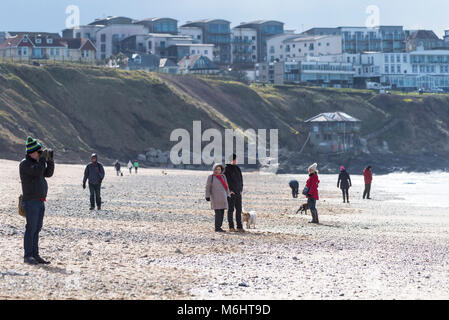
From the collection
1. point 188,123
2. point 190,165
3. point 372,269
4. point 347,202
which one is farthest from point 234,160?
point 188,123

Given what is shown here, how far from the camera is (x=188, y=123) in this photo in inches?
3142

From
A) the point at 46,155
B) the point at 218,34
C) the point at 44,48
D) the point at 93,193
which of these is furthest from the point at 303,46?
the point at 46,155

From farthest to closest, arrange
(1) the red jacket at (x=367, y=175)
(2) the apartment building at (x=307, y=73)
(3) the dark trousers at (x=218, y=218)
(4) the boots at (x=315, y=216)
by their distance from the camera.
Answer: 1. (2) the apartment building at (x=307, y=73)
2. (1) the red jacket at (x=367, y=175)
3. (4) the boots at (x=315, y=216)
4. (3) the dark trousers at (x=218, y=218)

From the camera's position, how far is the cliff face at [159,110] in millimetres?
69338

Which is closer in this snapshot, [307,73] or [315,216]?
[315,216]

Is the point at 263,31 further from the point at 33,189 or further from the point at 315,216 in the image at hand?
the point at 33,189

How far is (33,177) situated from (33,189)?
18 centimetres

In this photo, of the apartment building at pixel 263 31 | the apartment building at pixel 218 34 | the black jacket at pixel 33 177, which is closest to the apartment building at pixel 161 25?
the apartment building at pixel 218 34

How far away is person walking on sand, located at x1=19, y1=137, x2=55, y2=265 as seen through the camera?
1189 cm

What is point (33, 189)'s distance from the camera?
472 inches

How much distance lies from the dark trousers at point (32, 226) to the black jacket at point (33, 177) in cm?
11

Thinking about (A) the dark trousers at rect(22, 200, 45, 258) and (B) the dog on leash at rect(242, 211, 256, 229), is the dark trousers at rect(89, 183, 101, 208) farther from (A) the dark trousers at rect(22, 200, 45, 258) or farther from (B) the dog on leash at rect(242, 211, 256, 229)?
(A) the dark trousers at rect(22, 200, 45, 258)

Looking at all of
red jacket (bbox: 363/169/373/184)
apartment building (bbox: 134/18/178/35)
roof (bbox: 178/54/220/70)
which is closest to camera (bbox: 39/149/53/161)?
red jacket (bbox: 363/169/373/184)

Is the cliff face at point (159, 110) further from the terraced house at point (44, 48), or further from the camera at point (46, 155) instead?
the camera at point (46, 155)
